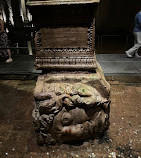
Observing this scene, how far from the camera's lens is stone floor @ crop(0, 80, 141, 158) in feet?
6.41

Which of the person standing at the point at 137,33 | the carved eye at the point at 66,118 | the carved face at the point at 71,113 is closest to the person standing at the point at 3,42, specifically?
the carved face at the point at 71,113

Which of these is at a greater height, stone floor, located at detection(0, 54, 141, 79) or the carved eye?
the carved eye

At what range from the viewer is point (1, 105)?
298cm

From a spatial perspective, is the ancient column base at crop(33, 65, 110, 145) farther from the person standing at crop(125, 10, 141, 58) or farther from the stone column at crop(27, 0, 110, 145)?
the person standing at crop(125, 10, 141, 58)

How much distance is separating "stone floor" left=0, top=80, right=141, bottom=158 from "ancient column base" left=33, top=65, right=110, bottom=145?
0.14 m

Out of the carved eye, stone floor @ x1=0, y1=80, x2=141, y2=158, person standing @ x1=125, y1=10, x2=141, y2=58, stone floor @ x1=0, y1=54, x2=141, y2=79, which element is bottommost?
stone floor @ x1=0, y1=80, x2=141, y2=158

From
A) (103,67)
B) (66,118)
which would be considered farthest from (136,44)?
(66,118)

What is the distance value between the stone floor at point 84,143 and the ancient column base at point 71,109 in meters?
0.14

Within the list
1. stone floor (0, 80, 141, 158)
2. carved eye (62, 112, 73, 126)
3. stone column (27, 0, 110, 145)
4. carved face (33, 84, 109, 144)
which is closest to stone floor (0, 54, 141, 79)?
stone floor (0, 80, 141, 158)

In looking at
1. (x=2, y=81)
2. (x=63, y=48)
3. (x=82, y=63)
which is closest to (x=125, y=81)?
(x=82, y=63)

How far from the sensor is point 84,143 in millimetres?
2080

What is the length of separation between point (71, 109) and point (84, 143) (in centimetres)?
59

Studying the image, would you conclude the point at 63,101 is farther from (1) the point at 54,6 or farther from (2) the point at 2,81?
(2) the point at 2,81

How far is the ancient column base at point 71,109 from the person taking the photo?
1.81 metres
